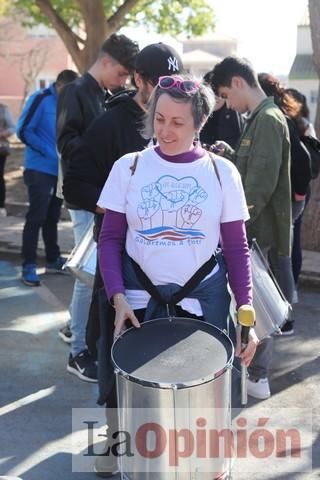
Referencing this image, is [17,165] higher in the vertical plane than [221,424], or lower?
lower

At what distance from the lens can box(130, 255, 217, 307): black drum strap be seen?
95.2 inches

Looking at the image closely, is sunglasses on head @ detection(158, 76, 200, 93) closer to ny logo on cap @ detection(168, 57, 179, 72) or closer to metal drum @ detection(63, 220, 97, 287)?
ny logo on cap @ detection(168, 57, 179, 72)

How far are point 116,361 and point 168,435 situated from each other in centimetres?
28

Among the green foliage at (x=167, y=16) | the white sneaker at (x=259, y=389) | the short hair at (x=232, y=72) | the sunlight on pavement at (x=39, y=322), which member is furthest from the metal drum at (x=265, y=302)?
the green foliage at (x=167, y=16)

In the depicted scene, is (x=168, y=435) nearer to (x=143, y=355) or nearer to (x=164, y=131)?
(x=143, y=355)

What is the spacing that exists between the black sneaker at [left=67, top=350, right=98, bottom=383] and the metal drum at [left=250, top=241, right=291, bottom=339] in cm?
112

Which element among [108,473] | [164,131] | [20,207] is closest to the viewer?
[164,131]

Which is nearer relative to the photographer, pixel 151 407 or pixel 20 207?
pixel 151 407

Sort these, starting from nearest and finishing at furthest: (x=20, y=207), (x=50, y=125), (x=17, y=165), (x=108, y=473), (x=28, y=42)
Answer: (x=108, y=473), (x=50, y=125), (x=20, y=207), (x=17, y=165), (x=28, y=42)


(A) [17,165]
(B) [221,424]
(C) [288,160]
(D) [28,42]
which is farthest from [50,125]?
(D) [28,42]

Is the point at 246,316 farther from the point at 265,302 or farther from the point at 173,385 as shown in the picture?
the point at 265,302

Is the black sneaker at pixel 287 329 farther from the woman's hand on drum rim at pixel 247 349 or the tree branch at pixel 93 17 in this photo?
the tree branch at pixel 93 17

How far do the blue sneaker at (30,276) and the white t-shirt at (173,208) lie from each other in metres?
3.63

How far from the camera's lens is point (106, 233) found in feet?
8.27
